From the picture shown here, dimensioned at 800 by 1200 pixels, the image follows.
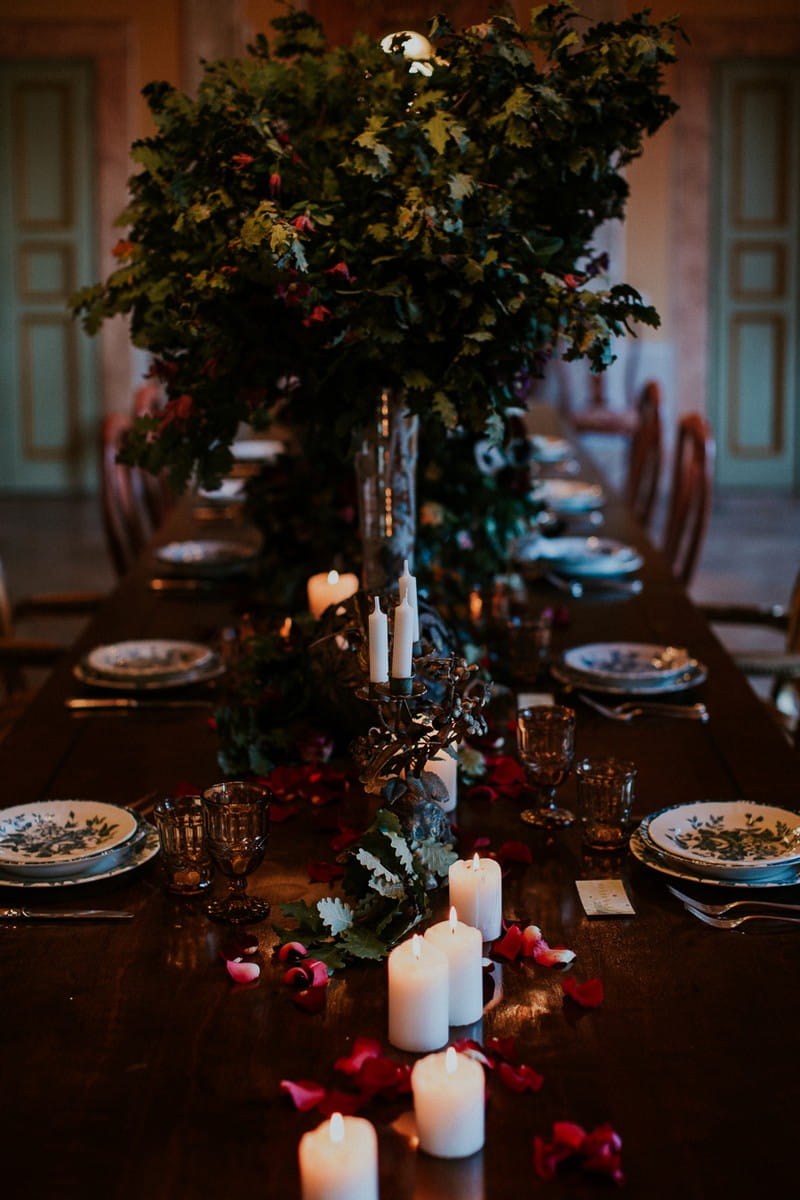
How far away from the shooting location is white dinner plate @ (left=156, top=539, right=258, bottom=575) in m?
3.24

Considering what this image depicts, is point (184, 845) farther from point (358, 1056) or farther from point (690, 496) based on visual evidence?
point (690, 496)

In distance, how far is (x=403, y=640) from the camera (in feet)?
5.06

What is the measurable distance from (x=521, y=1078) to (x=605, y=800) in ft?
1.82

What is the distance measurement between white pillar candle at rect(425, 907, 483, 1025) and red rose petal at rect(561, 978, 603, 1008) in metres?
0.10

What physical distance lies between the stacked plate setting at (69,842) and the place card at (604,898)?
1.60 feet

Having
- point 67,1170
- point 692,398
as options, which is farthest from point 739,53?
point 67,1170

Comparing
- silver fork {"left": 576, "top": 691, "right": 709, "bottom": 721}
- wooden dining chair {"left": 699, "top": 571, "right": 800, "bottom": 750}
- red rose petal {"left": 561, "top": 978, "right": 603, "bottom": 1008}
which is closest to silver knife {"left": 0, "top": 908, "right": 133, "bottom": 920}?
red rose petal {"left": 561, "top": 978, "right": 603, "bottom": 1008}

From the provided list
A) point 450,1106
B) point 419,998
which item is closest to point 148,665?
point 419,998

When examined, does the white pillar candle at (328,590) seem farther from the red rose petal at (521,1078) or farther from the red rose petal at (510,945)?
the red rose petal at (521,1078)

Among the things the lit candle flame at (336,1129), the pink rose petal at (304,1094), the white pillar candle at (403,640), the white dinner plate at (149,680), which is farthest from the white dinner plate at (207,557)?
the lit candle flame at (336,1129)

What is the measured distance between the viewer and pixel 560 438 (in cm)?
525

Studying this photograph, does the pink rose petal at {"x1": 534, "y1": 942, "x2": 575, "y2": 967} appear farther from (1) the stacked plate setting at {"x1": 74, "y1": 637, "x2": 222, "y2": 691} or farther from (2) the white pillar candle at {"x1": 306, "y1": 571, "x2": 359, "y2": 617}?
(1) the stacked plate setting at {"x1": 74, "y1": 637, "x2": 222, "y2": 691}

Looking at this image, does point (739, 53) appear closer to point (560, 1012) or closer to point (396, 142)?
point (396, 142)

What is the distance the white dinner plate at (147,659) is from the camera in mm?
2414
